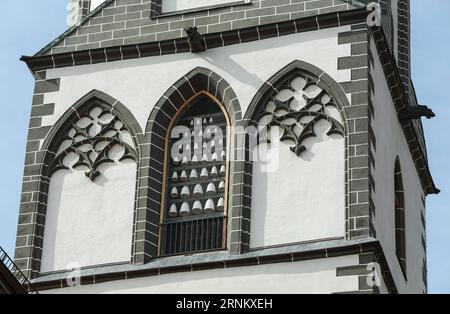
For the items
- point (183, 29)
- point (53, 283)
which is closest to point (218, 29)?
point (183, 29)

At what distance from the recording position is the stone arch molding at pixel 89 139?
3275 centimetres

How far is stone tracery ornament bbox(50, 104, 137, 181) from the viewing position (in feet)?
108

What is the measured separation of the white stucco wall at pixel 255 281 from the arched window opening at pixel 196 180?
69 cm

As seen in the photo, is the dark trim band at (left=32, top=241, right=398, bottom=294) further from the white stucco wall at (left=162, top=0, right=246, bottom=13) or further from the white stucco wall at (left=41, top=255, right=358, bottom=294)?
the white stucco wall at (left=162, top=0, right=246, bottom=13)

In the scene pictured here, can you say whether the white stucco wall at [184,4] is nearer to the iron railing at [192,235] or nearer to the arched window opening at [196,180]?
the arched window opening at [196,180]

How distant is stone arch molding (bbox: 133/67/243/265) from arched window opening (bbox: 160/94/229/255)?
0.34 ft

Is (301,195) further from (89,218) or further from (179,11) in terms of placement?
(179,11)

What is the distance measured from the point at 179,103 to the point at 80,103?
1655 millimetres

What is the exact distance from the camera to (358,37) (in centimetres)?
3231

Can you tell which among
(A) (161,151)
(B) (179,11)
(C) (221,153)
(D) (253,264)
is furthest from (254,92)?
(D) (253,264)

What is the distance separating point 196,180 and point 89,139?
2025 mm

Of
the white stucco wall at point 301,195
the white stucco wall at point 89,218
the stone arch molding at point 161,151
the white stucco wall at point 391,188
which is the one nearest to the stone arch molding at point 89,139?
the white stucco wall at point 89,218

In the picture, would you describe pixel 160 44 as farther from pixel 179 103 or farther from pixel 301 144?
pixel 301 144

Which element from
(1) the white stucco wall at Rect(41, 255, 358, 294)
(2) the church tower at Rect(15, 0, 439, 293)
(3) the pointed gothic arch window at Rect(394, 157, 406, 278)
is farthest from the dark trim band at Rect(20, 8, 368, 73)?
(1) the white stucco wall at Rect(41, 255, 358, 294)
